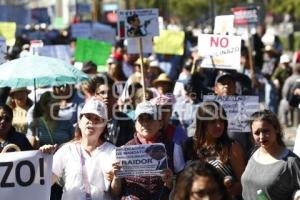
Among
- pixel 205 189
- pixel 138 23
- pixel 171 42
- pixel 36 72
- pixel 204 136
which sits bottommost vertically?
pixel 204 136

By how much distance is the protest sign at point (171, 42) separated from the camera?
50.4 feet

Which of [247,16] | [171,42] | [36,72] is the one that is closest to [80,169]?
[36,72]

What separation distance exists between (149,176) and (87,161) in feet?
1.49

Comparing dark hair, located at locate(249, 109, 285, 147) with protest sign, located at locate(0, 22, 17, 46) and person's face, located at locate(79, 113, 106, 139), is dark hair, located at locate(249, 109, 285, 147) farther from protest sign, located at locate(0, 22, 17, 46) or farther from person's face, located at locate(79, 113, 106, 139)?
protest sign, located at locate(0, 22, 17, 46)

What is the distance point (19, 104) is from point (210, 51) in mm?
2534

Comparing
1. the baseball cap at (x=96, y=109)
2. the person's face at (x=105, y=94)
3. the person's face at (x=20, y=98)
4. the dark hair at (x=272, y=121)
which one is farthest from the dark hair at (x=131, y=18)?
the dark hair at (x=272, y=121)

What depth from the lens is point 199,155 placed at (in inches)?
287

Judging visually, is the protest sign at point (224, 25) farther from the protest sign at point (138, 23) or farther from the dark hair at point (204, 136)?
the dark hair at point (204, 136)

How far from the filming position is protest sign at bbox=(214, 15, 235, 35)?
13.1 metres

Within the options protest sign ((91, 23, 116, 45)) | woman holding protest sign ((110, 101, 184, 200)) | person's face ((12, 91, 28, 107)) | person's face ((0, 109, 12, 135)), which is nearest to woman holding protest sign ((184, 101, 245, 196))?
woman holding protest sign ((110, 101, 184, 200))

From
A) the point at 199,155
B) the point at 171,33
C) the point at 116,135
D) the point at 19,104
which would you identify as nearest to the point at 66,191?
the point at 199,155

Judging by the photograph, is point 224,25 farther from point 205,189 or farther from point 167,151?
point 205,189

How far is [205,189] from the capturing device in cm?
456

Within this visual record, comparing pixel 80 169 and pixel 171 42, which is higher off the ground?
pixel 171 42
